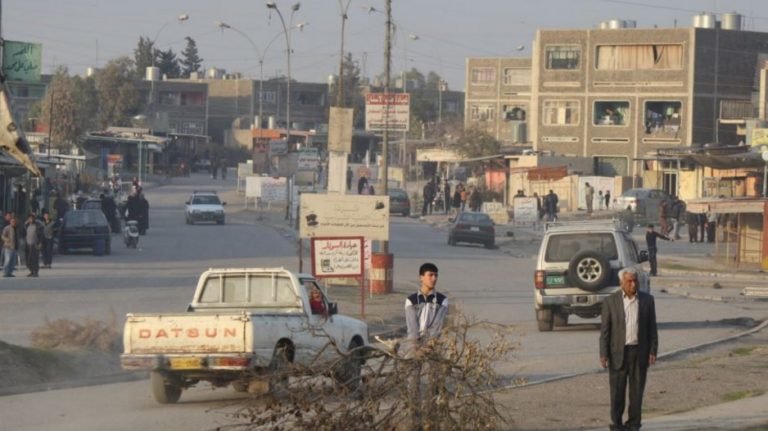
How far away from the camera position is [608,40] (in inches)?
3691

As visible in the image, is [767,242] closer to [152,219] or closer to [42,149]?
[152,219]

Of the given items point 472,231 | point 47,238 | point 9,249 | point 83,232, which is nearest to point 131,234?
point 83,232

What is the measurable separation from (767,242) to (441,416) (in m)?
35.1

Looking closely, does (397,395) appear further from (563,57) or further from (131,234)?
(563,57)

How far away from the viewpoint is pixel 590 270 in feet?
80.3

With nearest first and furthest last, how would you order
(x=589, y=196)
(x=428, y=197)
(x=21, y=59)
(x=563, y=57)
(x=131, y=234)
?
(x=21, y=59) < (x=131, y=234) < (x=589, y=196) < (x=428, y=197) < (x=563, y=57)

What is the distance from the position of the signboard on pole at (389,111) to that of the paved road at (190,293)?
421 centimetres

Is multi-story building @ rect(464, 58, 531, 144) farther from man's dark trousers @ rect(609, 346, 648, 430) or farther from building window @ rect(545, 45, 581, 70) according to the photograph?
man's dark trousers @ rect(609, 346, 648, 430)

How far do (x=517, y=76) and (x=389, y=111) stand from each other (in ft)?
285

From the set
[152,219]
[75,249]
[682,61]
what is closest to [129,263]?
[75,249]

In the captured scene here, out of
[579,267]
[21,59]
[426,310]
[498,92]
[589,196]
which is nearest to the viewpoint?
[426,310]

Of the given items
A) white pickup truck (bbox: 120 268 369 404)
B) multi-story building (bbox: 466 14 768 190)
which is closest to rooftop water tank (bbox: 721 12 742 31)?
Answer: multi-story building (bbox: 466 14 768 190)

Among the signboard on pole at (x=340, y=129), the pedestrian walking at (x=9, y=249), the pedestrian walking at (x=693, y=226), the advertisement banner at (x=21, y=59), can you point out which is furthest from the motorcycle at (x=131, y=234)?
→ the advertisement banner at (x=21, y=59)

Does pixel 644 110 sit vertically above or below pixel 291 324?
above
